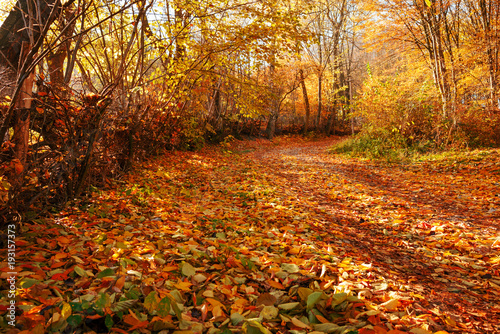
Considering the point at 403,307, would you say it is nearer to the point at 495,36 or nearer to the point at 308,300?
the point at 308,300

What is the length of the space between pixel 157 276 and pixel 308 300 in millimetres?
1112

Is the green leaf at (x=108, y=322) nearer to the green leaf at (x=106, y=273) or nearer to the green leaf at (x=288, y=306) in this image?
the green leaf at (x=106, y=273)

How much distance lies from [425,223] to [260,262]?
265 centimetres

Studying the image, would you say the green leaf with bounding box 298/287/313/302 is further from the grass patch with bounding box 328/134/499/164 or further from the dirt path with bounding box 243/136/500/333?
the grass patch with bounding box 328/134/499/164

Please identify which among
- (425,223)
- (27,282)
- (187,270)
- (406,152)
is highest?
(406,152)

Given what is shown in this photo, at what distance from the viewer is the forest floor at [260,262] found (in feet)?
5.34

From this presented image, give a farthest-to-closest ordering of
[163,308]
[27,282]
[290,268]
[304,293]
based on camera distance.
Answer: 1. [290,268]
2. [304,293]
3. [27,282]
4. [163,308]

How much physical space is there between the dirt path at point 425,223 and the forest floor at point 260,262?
21 millimetres

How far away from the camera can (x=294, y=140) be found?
714 inches

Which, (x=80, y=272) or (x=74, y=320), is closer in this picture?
(x=74, y=320)

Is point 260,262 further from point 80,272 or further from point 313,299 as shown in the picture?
point 80,272

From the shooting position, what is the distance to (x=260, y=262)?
2410 mm

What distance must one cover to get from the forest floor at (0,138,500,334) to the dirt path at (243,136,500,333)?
21 mm

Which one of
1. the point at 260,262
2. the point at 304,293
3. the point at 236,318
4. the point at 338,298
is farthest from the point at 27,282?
the point at 338,298
